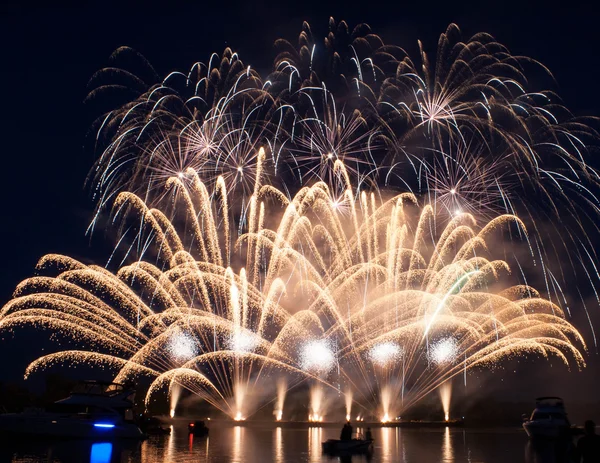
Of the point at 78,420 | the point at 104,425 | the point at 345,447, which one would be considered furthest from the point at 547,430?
the point at 78,420

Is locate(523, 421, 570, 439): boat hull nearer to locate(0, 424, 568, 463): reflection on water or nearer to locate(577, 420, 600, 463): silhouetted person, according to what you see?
locate(0, 424, 568, 463): reflection on water

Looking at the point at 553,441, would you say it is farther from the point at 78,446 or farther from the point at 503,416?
the point at 503,416

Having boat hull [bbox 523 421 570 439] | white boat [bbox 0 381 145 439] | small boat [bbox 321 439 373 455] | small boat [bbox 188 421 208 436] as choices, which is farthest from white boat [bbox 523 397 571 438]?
white boat [bbox 0 381 145 439]

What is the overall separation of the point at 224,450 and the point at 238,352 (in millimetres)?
20553

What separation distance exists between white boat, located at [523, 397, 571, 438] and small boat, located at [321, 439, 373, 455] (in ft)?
87.9

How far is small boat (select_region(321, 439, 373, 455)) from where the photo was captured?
4131cm

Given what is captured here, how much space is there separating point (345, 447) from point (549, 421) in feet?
96.2

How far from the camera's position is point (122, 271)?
171 feet

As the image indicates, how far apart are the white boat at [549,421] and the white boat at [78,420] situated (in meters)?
37.5

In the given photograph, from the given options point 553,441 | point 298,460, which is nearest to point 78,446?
point 298,460

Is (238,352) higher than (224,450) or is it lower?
higher

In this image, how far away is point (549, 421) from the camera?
61438 mm

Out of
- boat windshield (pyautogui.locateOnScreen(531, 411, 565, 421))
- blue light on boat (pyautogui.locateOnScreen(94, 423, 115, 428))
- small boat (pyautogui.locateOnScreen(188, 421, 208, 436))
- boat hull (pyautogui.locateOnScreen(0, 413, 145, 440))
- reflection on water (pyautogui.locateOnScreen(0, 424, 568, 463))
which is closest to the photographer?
reflection on water (pyautogui.locateOnScreen(0, 424, 568, 463))

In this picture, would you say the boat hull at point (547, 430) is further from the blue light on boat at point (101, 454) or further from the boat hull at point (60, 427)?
the blue light on boat at point (101, 454)
